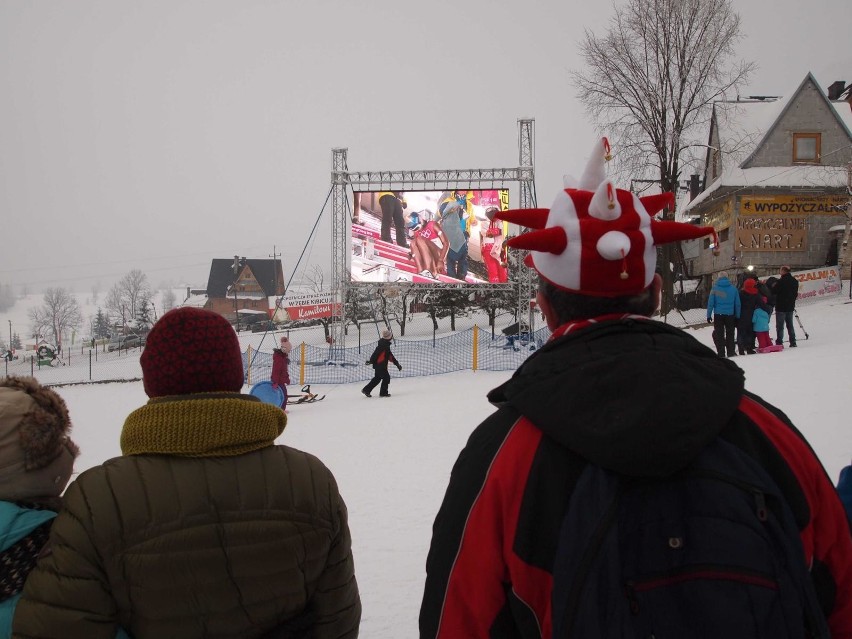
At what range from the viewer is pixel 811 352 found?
11938 millimetres

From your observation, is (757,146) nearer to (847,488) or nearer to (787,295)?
(787,295)

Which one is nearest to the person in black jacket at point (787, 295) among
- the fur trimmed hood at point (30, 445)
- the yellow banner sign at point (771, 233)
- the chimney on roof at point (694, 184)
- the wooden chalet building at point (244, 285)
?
the fur trimmed hood at point (30, 445)

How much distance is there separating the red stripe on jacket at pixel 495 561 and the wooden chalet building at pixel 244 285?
68.2m

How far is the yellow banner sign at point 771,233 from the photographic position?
2831 cm

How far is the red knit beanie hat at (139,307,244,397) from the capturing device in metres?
1.75

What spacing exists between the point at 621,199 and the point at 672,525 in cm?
81

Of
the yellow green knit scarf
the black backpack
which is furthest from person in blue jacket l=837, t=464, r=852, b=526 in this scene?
the yellow green knit scarf

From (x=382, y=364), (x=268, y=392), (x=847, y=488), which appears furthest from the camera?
(x=382, y=364)

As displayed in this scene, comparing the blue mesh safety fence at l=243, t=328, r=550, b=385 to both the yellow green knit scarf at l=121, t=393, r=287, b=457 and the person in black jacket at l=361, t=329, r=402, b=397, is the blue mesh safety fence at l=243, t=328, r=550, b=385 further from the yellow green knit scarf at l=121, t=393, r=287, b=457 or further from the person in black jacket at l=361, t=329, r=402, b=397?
the yellow green knit scarf at l=121, t=393, r=287, b=457

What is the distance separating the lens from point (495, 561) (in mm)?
1269

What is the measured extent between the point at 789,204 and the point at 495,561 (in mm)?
32645

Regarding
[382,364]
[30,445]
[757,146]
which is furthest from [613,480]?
[757,146]

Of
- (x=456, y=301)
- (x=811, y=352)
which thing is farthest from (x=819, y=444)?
(x=456, y=301)

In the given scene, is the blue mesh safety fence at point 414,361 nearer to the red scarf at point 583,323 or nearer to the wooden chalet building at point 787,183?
the wooden chalet building at point 787,183
